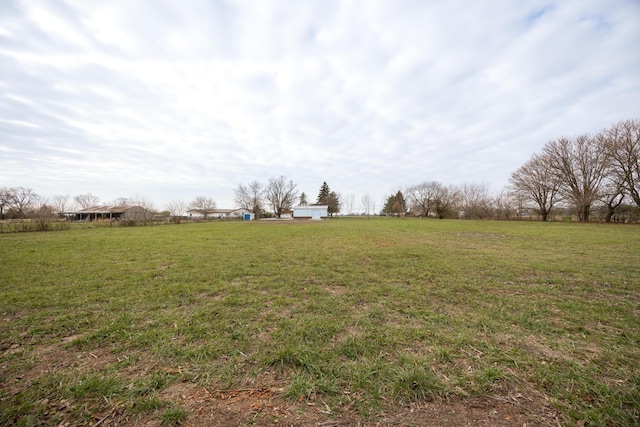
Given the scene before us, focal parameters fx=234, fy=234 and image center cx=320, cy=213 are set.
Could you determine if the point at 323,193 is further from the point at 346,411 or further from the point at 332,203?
the point at 346,411

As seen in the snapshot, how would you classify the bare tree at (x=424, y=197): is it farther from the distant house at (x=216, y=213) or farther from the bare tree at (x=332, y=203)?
the distant house at (x=216, y=213)

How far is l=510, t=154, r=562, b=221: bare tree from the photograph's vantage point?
33656 mm

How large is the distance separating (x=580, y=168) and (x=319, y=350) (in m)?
45.0

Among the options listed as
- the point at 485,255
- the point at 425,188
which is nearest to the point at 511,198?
the point at 425,188

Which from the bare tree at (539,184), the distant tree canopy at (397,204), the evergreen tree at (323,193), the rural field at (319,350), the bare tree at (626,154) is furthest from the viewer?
the evergreen tree at (323,193)

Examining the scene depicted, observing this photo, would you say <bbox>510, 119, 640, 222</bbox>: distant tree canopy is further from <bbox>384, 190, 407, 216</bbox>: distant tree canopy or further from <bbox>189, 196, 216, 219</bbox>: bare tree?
<bbox>189, 196, 216, 219</bbox>: bare tree

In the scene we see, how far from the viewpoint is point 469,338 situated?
310 centimetres

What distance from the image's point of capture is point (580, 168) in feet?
101

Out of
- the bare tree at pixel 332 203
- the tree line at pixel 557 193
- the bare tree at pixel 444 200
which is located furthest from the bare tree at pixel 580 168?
the bare tree at pixel 332 203

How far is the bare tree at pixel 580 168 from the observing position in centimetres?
2895

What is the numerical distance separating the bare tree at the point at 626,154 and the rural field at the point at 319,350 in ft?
111

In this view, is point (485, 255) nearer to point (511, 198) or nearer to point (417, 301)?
point (417, 301)

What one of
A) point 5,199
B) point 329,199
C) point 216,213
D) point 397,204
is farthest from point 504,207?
point 5,199

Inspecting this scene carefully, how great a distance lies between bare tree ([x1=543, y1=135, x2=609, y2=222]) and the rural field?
35683mm
